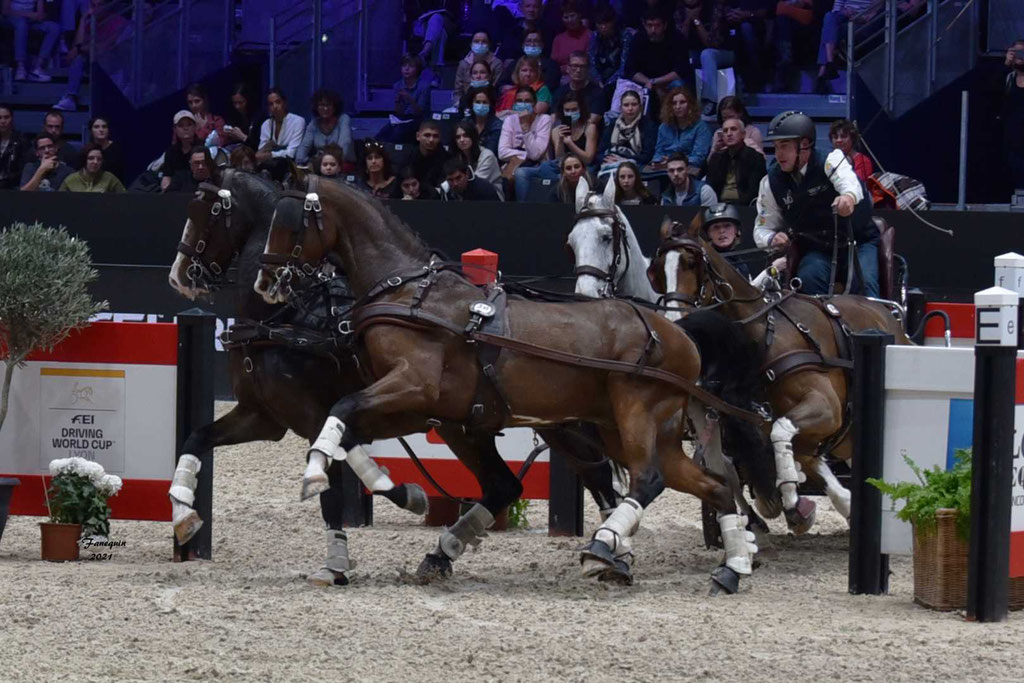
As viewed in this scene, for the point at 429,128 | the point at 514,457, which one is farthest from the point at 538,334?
the point at 429,128

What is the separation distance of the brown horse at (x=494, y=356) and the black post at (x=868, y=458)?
0.51m

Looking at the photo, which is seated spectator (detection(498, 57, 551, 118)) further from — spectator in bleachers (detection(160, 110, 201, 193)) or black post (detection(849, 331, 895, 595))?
black post (detection(849, 331, 895, 595))

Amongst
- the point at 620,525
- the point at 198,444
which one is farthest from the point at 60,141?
the point at 620,525

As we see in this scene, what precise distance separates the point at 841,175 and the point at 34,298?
4.31 metres

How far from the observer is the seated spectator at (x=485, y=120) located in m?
13.9

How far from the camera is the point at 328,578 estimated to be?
704 cm

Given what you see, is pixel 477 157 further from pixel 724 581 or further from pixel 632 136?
pixel 724 581

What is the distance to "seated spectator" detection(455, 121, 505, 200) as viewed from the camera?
13.3 metres

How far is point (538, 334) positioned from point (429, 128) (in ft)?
20.7

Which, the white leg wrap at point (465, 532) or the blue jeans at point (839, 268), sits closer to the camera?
the white leg wrap at point (465, 532)

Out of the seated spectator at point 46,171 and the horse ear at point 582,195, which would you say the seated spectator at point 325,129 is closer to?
the seated spectator at point 46,171

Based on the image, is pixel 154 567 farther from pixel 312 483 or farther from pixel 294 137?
pixel 294 137

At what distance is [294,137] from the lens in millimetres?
14375

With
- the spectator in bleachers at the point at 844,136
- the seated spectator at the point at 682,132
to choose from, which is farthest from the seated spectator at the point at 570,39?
the spectator in bleachers at the point at 844,136
